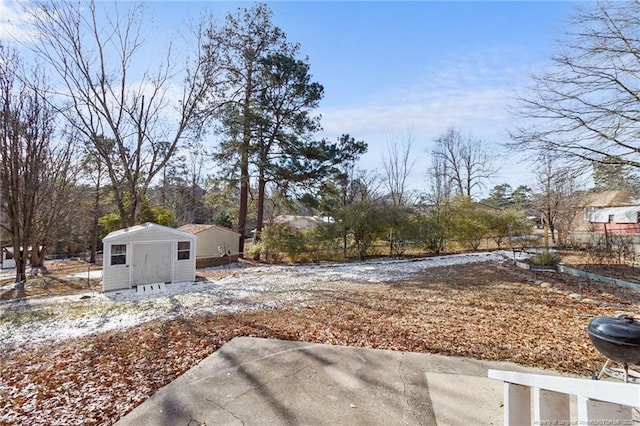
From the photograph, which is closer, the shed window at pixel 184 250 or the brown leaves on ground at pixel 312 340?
the brown leaves on ground at pixel 312 340

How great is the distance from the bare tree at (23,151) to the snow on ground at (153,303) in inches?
228

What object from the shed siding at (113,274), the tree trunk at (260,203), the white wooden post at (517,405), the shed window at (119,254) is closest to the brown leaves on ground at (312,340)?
the white wooden post at (517,405)

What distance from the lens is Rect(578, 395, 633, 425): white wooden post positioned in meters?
0.93

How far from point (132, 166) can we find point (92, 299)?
26.6 ft

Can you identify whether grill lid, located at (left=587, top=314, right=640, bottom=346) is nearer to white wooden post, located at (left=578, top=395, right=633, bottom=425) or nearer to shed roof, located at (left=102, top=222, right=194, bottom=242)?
white wooden post, located at (left=578, top=395, right=633, bottom=425)

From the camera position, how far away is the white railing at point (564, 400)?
894 millimetres

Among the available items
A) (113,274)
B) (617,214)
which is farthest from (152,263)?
(617,214)

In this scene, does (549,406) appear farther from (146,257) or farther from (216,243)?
(216,243)

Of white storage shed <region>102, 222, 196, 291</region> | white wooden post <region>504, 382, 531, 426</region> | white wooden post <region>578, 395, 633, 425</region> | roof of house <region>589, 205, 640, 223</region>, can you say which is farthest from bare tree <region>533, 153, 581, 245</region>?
white wooden post <region>578, 395, 633, 425</region>

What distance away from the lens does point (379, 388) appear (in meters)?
3.07

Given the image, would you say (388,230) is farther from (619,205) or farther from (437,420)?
(619,205)

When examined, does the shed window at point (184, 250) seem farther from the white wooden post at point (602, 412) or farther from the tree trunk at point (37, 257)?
the tree trunk at point (37, 257)

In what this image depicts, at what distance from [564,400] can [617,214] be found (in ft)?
114

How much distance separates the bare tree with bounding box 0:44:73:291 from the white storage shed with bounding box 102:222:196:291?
556 centimetres
